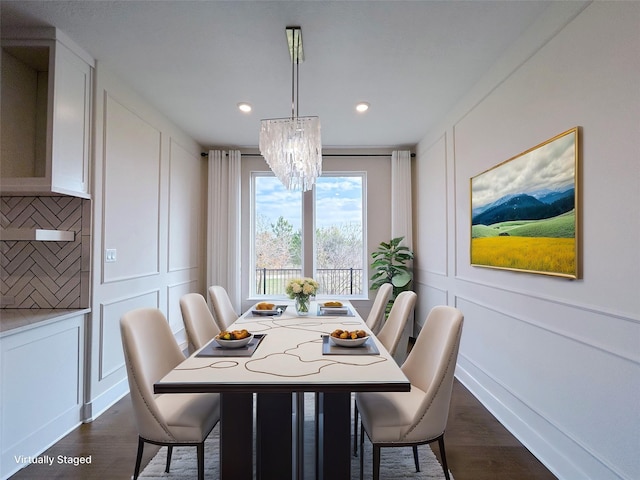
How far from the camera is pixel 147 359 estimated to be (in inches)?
70.7

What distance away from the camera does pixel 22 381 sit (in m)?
2.02

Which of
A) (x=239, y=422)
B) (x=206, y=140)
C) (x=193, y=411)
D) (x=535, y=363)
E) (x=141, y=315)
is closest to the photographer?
(x=239, y=422)

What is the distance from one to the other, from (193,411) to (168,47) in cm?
242

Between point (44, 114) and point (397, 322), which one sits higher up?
point (44, 114)

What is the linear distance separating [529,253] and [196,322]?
229cm

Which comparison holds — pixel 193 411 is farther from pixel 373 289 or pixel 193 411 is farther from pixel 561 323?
pixel 373 289

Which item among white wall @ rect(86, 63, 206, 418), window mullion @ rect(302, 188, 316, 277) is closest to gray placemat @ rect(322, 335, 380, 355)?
white wall @ rect(86, 63, 206, 418)

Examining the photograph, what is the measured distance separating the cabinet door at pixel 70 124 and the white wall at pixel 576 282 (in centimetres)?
314

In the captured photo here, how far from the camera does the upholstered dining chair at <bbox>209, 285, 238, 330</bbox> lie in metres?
2.83

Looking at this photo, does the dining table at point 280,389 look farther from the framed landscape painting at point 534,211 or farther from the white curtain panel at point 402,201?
the white curtain panel at point 402,201

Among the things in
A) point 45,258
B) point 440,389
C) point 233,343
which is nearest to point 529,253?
point 440,389

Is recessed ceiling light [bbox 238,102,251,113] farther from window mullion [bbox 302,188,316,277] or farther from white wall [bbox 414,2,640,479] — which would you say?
white wall [bbox 414,2,640,479]

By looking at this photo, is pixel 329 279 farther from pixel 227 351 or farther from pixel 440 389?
pixel 440 389

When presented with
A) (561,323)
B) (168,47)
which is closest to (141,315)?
(168,47)
